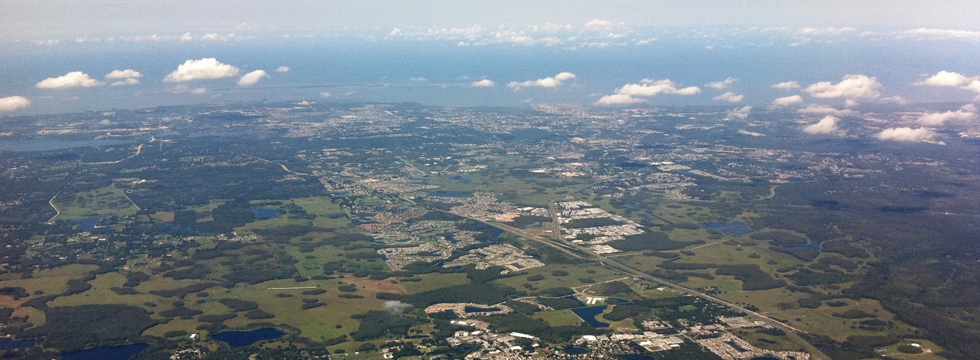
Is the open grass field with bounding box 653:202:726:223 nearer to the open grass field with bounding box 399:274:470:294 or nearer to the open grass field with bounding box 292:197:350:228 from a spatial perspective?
the open grass field with bounding box 399:274:470:294

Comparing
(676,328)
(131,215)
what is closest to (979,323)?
(676,328)

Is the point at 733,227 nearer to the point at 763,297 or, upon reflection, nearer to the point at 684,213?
the point at 684,213

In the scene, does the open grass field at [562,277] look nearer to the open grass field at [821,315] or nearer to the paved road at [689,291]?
the paved road at [689,291]

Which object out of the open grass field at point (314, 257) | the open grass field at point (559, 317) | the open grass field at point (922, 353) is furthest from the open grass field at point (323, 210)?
the open grass field at point (922, 353)

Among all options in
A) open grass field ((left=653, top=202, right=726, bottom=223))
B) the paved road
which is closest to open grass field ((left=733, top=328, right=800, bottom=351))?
the paved road

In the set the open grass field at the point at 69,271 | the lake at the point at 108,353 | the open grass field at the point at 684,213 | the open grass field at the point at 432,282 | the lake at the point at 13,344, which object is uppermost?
the open grass field at the point at 684,213

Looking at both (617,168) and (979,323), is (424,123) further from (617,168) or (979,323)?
(979,323)
